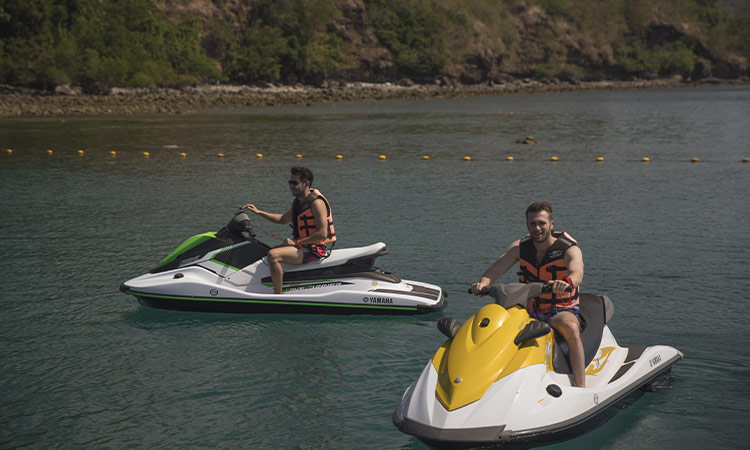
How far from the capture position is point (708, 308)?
933cm

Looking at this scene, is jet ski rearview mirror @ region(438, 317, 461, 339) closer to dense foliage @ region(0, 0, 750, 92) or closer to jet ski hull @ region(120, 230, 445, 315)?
jet ski hull @ region(120, 230, 445, 315)

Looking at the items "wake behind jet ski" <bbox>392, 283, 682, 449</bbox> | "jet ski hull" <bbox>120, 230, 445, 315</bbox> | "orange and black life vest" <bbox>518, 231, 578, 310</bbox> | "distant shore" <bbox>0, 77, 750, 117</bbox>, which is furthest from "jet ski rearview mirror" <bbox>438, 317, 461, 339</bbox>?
"distant shore" <bbox>0, 77, 750, 117</bbox>

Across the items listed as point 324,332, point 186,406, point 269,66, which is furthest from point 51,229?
point 269,66

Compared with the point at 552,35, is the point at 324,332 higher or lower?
lower

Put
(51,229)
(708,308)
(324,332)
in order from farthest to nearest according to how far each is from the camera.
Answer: (51,229) < (708,308) < (324,332)

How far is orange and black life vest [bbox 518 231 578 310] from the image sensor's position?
5.88 m

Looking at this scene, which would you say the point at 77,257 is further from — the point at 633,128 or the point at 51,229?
the point at 633,128

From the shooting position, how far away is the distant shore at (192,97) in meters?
62.8

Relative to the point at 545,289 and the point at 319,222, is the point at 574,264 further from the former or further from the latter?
the point at 319,222

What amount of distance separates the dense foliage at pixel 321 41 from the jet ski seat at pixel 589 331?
261 ft

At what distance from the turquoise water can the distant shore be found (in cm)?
3739

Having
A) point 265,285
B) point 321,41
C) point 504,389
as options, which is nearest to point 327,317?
point 265,285

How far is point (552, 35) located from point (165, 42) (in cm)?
10223

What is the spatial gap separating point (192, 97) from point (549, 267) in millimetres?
81008
